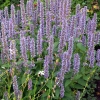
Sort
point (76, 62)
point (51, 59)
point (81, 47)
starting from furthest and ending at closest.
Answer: point (81, 47) < point (51, 59) < point (76, 62)

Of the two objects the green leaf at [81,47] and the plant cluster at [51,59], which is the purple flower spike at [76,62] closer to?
the plant cluster at [51,59]

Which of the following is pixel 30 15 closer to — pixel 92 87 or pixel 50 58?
pixel 50 58

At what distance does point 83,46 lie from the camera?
12.3 feet

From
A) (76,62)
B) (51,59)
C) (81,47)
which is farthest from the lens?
(81,47)

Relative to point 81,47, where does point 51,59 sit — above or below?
below

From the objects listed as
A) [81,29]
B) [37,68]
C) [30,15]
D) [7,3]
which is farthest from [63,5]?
[7,3]

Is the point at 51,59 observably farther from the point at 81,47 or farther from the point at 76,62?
the point at 81,47

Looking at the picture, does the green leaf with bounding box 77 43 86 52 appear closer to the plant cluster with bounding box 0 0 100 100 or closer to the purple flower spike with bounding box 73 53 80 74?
the plant cluster with bounding box 0 0 100 100

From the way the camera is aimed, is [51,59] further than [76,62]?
Yes

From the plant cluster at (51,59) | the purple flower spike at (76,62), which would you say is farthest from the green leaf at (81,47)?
the purple flower spike at (76,62)

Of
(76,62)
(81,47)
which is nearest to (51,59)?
(76,62)

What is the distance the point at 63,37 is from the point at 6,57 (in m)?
0.86

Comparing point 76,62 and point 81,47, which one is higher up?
point 81,47

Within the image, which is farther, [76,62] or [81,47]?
[81,47]
